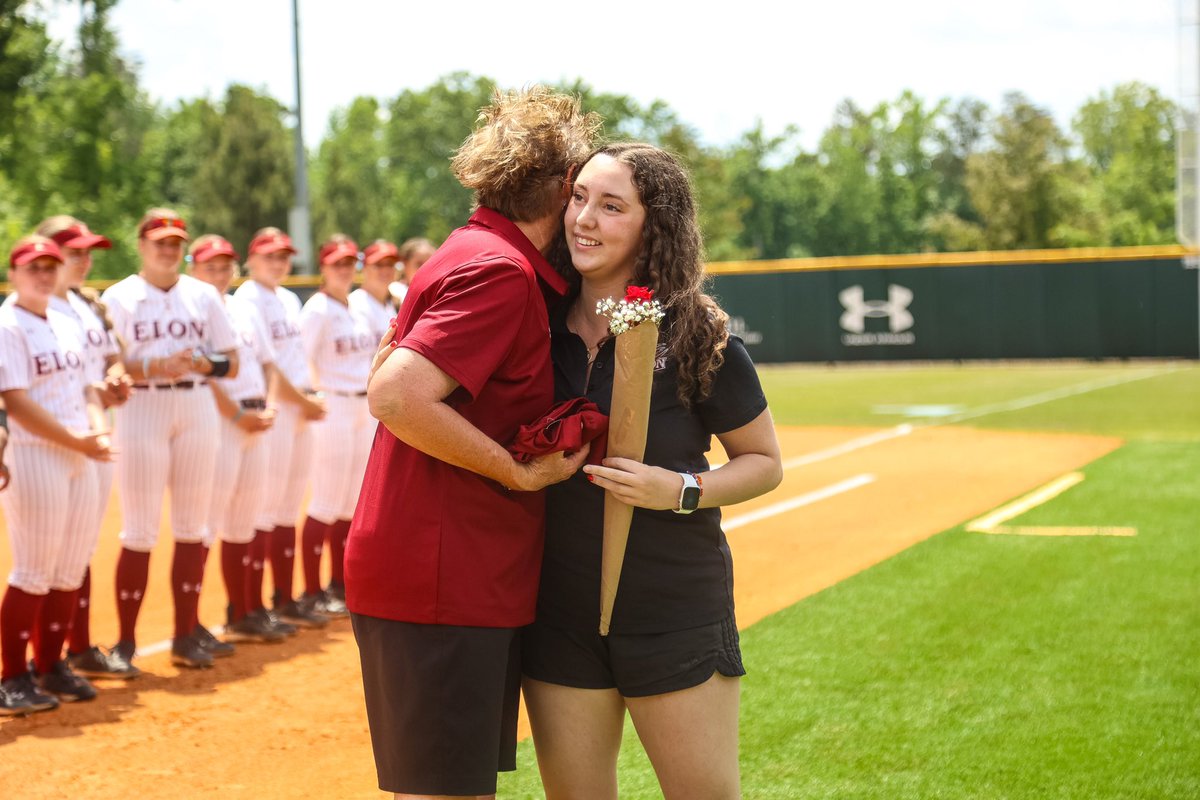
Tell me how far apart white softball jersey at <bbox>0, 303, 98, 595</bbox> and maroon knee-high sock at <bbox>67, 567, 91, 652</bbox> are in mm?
470

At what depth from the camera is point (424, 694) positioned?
2.74 m

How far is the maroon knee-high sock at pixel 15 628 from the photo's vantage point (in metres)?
5.68

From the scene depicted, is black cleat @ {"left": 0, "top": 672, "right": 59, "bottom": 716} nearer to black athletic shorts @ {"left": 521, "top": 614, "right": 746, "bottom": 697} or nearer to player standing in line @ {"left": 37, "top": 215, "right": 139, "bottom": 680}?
player standing in line @ {"left": 37, "top": 215, "right": 139, "bottom": 680}

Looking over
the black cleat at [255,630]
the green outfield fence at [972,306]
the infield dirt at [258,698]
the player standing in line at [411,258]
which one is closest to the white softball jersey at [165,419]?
the black cleat at [255,630]

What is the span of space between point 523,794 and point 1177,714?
2.74 m

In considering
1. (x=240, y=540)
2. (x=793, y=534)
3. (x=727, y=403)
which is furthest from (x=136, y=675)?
(x=793, y=534)

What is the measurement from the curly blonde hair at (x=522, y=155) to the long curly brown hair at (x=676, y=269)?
0.32 feet

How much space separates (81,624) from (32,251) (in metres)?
1.89

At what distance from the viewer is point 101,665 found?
6.25 meters

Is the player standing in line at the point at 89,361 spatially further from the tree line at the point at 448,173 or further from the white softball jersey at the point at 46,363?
the tree line at the point at 448,173

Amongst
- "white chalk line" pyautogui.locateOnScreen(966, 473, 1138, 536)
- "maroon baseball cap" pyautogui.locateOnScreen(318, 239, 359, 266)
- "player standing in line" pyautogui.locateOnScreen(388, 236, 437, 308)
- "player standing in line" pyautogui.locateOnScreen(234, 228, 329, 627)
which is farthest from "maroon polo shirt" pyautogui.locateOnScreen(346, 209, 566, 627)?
"white chalk line" pyautogui.locateOnScreen(966, 473, 1138, 536)

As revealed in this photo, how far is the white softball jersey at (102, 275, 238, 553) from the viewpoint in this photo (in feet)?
20.8

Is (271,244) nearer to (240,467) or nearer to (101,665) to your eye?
(240,467)

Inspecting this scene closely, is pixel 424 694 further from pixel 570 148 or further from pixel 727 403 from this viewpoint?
pixel 570 148
